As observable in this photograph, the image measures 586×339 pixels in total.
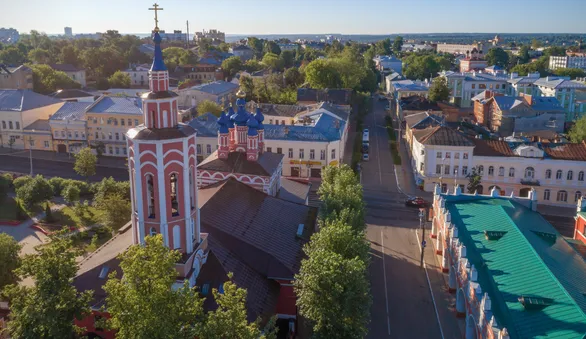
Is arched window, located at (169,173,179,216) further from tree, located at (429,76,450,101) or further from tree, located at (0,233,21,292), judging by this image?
tree, located at (429,76,450,101)

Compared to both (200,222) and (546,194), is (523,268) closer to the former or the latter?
(200,222)

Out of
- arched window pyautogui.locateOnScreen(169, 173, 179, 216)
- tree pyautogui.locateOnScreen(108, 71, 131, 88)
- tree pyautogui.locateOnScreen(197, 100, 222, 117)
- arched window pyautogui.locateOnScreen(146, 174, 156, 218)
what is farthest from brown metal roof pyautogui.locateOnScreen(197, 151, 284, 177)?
tree pyautogui.locateOnScreen(108, 71, 131, 88)

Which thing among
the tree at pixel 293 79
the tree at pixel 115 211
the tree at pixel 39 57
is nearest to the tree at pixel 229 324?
the tree at pixel 115 211

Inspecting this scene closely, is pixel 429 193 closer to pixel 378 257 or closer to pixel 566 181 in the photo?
pixel 566 181

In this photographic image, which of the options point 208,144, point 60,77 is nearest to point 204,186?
point 208,144

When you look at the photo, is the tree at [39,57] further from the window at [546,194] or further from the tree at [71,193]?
the window at [546,194]

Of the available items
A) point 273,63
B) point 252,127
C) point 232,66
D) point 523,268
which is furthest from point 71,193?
point 273,63
